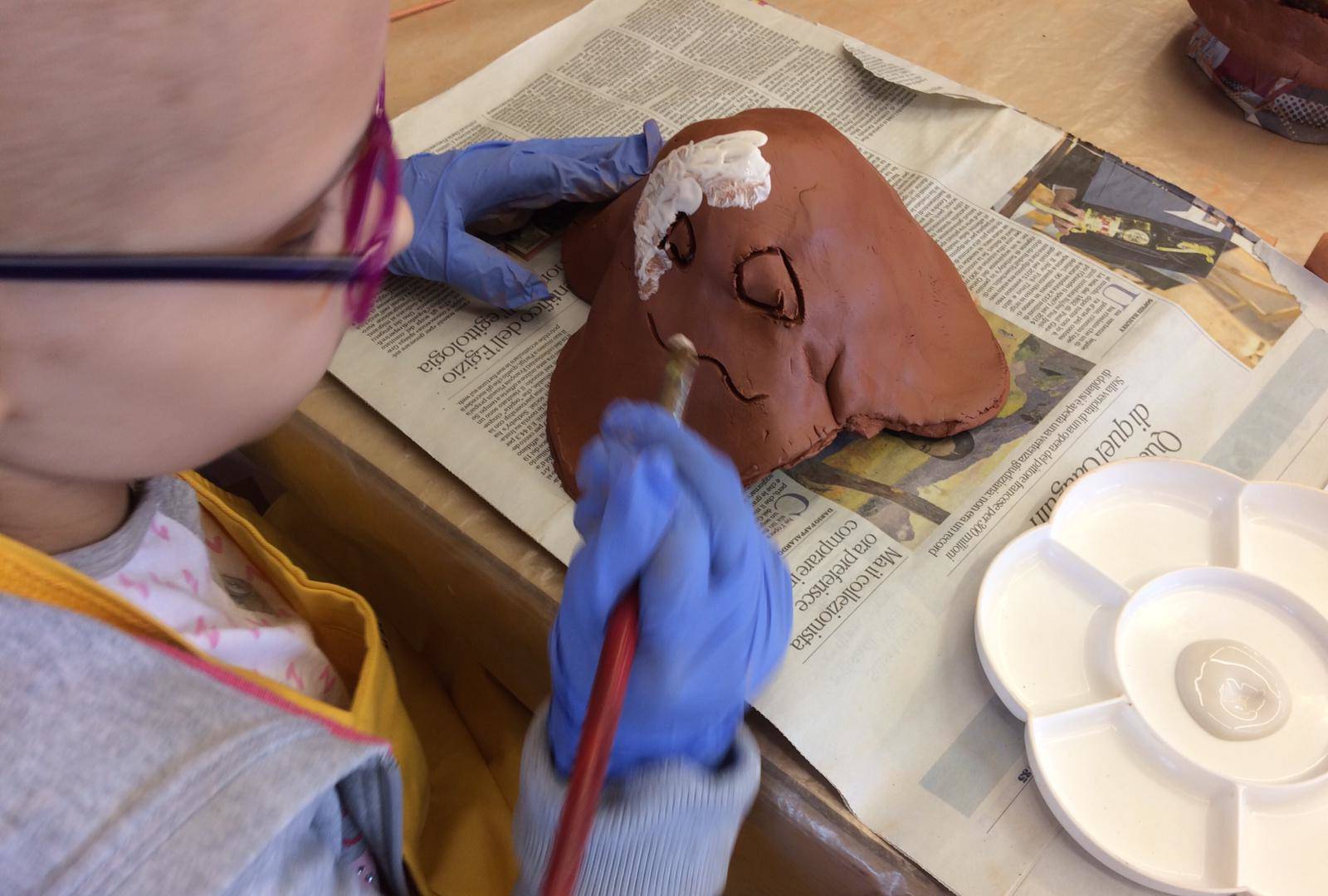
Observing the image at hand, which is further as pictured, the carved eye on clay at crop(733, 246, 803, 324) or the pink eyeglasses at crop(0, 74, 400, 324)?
the carved eye on clay at crop(733, 246, 803, 324)

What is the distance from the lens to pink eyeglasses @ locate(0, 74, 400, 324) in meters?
0.30

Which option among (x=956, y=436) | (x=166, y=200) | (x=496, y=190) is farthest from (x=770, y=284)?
(x=166, y=200)

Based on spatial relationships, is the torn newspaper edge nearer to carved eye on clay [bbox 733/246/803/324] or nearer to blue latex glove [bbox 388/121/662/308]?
blue latex glove [bbox 388/121/662/308]

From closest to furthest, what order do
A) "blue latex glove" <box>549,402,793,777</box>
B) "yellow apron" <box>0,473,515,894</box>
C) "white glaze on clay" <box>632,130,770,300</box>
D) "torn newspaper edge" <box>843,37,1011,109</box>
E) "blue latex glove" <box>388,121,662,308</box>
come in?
"blue latex glove" <box>549,402,793,777</box>
"yellow apron" <box>0,473,515,894</box>
"white glaze on clay" <box>632,130,770,300</box>
"blue latex glove" <box>388,121,662,308</box>
"torn newspaper edge" <box>843,37,1011,109</box>

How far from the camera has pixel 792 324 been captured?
0.71 metres

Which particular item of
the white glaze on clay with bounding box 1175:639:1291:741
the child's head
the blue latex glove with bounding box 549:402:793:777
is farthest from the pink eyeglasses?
the white glaze on clay with bounding box 1175:639:1291:741

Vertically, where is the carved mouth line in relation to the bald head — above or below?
below

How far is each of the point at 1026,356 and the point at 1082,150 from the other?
0.98ft

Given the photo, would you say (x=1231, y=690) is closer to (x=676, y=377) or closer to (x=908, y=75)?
(x=676, y=377)

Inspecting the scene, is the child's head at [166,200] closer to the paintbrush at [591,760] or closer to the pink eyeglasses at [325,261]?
the pink eyeglasses at [325,261]

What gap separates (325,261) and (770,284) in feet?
1.29

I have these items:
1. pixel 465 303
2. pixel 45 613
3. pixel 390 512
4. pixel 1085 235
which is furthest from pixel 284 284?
pixel 1085 235

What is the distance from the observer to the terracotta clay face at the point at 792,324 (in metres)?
0.71

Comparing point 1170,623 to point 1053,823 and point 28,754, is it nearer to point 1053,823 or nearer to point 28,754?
point 1053,823
